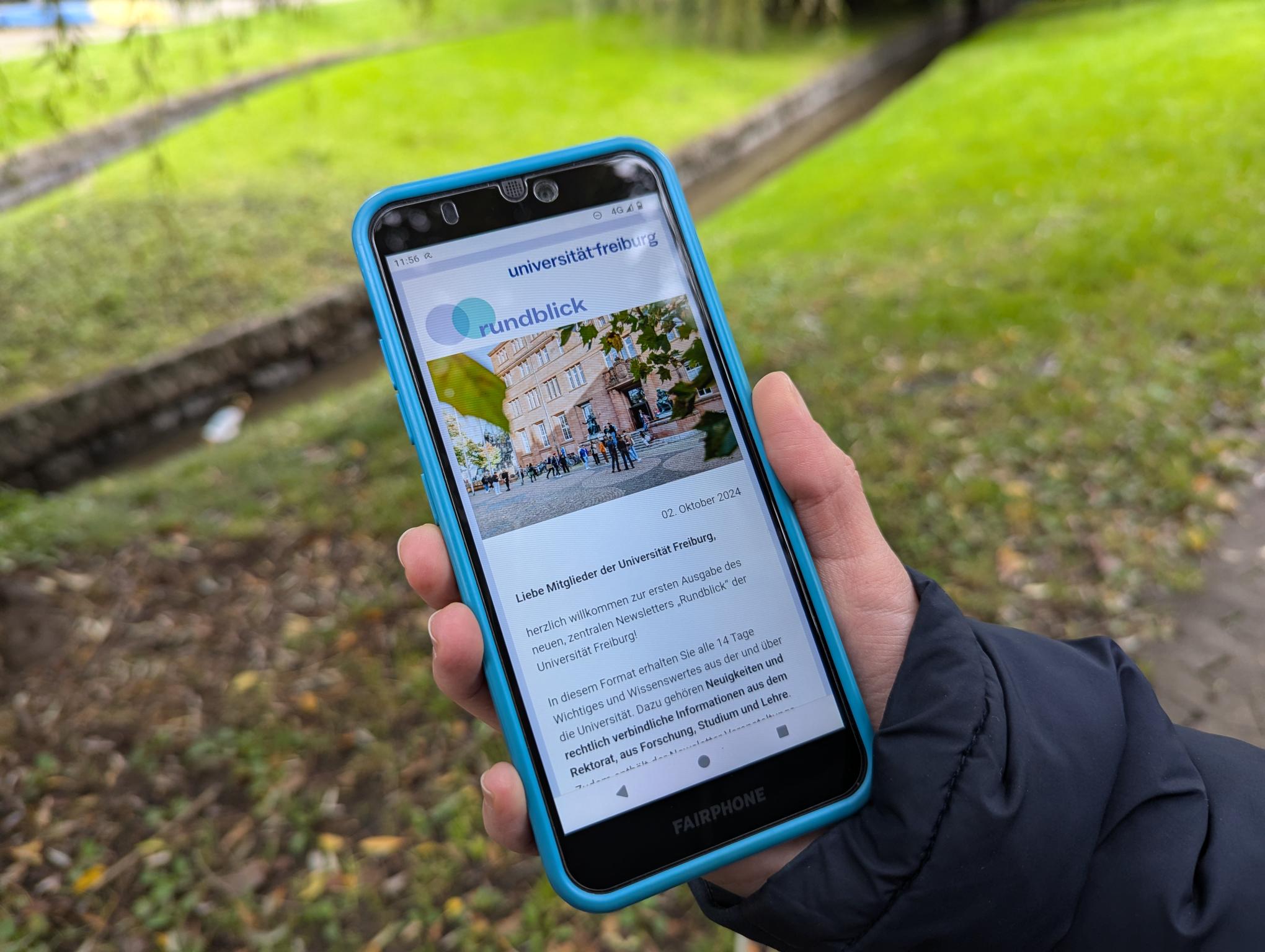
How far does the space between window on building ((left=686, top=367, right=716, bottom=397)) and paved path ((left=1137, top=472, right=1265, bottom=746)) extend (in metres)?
2.57

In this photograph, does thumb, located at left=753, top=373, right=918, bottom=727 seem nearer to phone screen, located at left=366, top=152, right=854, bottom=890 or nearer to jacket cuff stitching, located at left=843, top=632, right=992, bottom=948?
phone screen, located at left=366, top=152, right=854, bottom=890

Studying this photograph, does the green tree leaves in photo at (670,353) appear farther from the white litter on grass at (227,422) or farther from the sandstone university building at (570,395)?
the white litter on grass at (227,422)

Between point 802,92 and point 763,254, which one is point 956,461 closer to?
point 763,254

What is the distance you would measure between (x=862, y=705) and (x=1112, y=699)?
46 centimetres

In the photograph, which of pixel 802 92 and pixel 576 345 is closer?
pixel 576 345

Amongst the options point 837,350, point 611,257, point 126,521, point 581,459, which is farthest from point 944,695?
point 126,521

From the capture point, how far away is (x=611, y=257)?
5.94 ft

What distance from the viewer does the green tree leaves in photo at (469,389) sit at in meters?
1.72

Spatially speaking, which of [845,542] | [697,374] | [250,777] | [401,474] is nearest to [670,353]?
[697,374]

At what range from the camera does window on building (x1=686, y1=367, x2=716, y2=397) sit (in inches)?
71.2

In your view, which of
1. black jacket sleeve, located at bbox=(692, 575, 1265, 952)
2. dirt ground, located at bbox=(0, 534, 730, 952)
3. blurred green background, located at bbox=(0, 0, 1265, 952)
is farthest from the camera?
blurred green background, located at bbox=(0, 0, 1265, 952)

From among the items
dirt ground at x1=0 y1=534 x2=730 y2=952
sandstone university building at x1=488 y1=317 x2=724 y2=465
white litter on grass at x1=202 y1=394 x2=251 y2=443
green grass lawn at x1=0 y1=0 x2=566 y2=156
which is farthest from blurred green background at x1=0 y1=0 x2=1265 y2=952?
sandstone university building at x1=488 y1=317 x2=724 y2=465

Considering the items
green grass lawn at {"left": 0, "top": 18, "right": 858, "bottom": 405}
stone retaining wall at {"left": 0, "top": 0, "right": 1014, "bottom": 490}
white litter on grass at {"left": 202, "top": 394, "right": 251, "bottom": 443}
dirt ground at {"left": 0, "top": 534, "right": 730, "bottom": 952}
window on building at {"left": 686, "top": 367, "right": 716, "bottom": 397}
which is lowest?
white litter on grass at {"left": 202, "top": 394, "right": 251, "bottom": 443}

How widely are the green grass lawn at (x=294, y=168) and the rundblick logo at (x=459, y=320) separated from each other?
348 cm
